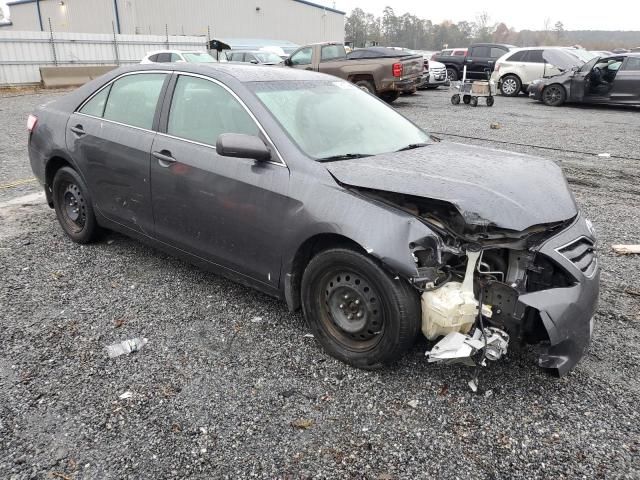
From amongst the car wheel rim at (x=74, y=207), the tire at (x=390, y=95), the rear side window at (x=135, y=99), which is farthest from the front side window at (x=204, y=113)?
the tire at (x=390, y=95)

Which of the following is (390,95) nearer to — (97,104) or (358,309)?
(97,104)

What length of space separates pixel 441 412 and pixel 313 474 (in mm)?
781

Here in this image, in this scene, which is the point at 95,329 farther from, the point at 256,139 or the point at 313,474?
the point at 313,474

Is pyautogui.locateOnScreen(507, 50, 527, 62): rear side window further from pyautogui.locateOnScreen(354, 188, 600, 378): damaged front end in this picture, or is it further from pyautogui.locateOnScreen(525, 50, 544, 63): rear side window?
pyautogui.locateOnScreen(354, 188, 600, 378): damaged front end

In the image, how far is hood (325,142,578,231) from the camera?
2662 mm

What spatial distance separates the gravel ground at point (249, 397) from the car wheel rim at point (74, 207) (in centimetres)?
60

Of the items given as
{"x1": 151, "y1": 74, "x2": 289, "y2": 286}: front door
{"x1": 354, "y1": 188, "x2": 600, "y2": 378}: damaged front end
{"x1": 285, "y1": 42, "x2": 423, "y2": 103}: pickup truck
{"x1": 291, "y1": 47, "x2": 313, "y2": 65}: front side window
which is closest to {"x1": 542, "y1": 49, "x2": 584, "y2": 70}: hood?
{"x1": 285, "y1": 42, "x2": 423, "y2": 103}: pickup truck

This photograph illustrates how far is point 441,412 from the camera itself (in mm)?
2705

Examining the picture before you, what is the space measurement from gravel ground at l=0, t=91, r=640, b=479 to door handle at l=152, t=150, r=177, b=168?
0.98 m

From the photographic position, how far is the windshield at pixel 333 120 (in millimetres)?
3377

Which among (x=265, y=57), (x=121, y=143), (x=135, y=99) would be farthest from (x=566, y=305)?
(x=265, y=57)

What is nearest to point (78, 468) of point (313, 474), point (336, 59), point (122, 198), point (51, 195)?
point (313, 474)

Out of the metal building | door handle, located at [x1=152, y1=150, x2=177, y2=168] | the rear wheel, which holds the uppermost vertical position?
the metal building

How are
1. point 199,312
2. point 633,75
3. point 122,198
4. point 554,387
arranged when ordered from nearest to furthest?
point 554,387, point 199,312, point 122,198, point 633,75
